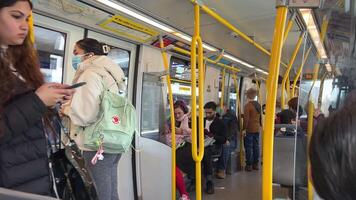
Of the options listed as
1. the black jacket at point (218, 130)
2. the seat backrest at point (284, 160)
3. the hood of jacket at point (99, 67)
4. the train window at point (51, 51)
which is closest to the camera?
the hood of jacket at point (99, 67)

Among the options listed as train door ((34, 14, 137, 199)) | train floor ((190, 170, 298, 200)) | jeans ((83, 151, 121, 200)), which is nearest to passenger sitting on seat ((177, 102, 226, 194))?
train floor ((190, 170, 298, 200))

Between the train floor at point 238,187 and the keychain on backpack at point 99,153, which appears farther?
the train floor at point 238,187

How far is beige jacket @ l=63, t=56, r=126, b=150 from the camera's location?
1.99 m

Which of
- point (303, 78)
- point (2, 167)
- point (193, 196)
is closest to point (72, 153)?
point (2, 167)

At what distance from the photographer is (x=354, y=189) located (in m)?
0.57

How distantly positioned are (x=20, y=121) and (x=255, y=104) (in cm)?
597

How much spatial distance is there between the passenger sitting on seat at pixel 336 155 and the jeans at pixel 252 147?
6189 mm

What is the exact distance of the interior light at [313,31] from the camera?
6.74 feet

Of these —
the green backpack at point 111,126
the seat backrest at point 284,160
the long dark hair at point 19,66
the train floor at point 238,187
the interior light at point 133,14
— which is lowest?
the train floor at point 238,187

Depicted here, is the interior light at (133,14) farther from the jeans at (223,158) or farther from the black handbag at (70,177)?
the jeans at (223,158)

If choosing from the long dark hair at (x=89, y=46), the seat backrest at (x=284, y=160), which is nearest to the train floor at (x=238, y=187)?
the seat backrest at (x=284, y=160)

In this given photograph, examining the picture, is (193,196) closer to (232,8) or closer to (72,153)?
(232,8)

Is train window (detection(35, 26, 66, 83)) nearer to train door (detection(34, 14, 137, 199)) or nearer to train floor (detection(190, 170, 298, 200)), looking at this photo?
train door (detection(34, 14, 137, 199))

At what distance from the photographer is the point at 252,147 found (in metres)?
6.67
